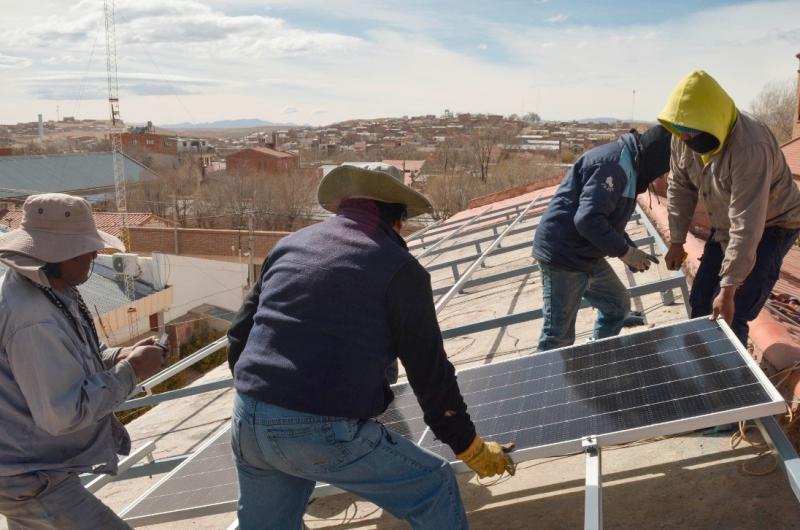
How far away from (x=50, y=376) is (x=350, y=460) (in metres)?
1.13

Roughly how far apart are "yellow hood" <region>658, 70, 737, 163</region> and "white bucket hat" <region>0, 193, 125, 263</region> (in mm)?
2752

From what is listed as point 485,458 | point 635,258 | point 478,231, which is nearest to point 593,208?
point 635,258

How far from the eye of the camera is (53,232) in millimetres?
2811

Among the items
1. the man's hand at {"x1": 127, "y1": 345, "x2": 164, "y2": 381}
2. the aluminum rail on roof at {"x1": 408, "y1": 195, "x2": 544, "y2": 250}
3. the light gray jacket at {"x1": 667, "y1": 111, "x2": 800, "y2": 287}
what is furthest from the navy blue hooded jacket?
the aluminum rail on roof at {"x1": 408, "y1": 195, "x2": 544, "y2": 250}

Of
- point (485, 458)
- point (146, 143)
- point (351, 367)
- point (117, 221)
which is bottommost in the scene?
point (117, 221)

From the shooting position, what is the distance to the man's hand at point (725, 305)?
352cm

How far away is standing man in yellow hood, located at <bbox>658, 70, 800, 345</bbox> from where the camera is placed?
11.3 feet

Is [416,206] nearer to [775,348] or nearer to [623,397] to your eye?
[623,397]

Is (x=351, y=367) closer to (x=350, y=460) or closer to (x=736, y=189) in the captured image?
(x=350, y=460)

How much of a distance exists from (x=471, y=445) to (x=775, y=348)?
2.06m

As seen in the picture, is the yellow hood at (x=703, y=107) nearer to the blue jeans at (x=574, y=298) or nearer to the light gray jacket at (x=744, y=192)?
the light gray jacket at (x=744, y=192)

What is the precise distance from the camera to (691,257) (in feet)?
18.4

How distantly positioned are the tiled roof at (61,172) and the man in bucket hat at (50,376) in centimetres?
5823

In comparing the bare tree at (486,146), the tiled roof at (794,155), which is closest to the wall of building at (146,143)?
the bare tree at (486,146)
